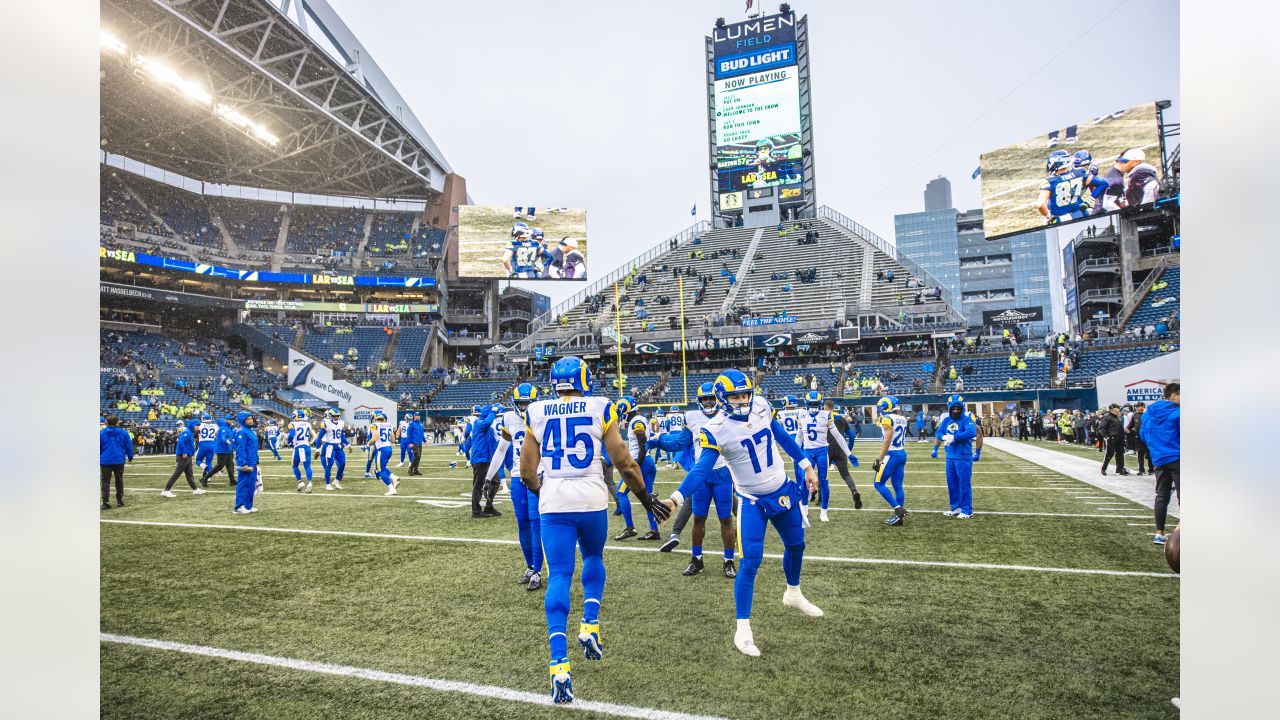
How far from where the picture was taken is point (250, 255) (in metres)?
51.6

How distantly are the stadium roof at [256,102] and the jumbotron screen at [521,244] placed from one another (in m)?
6.64

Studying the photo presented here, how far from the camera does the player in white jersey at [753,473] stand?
16.8ft

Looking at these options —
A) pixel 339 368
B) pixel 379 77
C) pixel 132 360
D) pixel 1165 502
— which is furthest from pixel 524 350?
pixel 1165 502

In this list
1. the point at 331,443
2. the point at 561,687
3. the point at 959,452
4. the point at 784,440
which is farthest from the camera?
the point at 331,443

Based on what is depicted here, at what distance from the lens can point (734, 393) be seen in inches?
207

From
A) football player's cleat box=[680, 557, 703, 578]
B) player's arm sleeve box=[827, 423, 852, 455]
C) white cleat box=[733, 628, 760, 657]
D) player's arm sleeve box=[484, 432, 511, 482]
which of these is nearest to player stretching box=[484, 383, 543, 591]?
player's arm sleeve box=[484, 432, 511, 482]

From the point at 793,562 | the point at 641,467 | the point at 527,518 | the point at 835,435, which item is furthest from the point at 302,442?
the point at 793,562

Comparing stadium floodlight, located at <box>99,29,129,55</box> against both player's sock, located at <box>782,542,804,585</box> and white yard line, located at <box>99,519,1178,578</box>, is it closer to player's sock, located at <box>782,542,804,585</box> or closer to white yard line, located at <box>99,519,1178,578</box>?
white yard line, located at <box>99,519,1178,578</box>

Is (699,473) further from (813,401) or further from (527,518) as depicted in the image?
(813,401)

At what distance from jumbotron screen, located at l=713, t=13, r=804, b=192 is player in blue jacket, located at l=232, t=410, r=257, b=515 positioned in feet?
178

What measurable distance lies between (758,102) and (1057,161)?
2749 centimetres

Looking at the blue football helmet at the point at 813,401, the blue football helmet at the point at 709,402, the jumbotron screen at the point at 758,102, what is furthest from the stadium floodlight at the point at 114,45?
the jumbotron screen at the point at 758,102

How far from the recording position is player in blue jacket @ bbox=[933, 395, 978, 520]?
9891 mm
